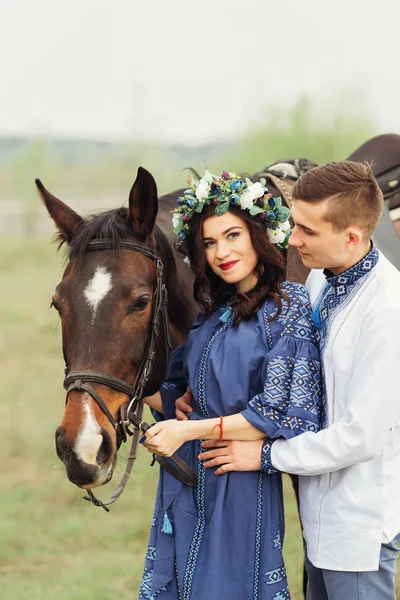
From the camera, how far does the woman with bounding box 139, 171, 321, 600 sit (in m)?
2.18

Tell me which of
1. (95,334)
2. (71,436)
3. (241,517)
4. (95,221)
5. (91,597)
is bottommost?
(91,597)

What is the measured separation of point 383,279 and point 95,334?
2.76 ft

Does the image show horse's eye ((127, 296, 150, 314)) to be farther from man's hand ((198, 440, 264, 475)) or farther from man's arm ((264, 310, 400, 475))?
man's arm ((264, 310, 400, 475))

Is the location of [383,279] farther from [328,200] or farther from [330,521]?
[330,521]

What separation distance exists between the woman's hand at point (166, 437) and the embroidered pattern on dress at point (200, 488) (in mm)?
185

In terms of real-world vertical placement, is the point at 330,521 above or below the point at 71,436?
below

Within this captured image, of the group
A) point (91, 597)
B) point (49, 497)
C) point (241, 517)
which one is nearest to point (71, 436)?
point (241, 517)

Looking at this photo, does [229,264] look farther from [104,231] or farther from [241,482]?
[241,482]

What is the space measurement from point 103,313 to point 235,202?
52cm

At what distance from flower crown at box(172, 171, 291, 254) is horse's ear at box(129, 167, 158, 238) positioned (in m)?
0.13

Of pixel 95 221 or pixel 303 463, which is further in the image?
pixel 95 221

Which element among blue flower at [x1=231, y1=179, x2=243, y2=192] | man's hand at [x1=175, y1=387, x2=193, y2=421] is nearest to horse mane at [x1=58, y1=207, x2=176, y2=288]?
blue flower at [x1=231, y1=179, x2=243, y2=192]

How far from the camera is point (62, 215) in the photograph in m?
2.63

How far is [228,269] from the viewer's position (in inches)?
91.3
